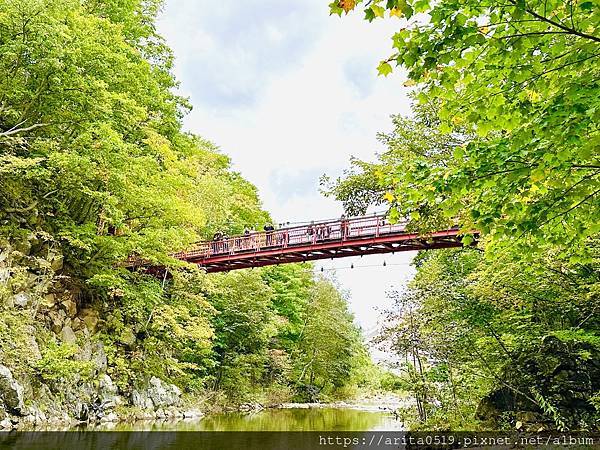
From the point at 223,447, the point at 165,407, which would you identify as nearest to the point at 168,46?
the point at 165,407

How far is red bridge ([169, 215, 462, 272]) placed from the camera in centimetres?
1150

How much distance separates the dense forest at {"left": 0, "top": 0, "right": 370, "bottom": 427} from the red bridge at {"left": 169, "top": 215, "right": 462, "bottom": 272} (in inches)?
40.9

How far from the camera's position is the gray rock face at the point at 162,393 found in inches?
539

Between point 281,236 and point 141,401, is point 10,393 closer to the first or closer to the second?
point 141,401

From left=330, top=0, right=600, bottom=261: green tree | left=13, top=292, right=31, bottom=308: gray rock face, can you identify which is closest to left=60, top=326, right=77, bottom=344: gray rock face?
left=13, top=292, right=31, bottom=308: gray rock face

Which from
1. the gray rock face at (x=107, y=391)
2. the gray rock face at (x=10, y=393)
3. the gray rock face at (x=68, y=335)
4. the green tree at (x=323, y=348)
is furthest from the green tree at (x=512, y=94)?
the green tree at (x=323, y=348)

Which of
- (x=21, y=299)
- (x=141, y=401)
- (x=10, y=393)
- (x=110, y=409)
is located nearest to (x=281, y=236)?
(x=141, y=401)

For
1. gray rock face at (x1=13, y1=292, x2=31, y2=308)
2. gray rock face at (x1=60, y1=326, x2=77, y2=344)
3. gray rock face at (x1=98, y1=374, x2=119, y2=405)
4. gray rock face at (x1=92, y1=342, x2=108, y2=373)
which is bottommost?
gray rock face at (x1=98, y1=374, x2=119, y2=405)

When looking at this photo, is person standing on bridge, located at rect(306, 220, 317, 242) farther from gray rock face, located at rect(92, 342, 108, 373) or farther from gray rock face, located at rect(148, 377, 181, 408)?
gray rock face, located at rect(148, 377, 181, 408)

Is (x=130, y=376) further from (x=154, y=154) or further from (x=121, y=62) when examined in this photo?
(x=121, y=62)

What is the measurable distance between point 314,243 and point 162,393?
620 cm

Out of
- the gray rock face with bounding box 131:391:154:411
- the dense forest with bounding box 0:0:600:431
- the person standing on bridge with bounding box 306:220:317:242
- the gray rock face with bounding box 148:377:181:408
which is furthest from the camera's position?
the gray rock face with bounding box 148:377:181:408

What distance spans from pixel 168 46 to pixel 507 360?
17.1m

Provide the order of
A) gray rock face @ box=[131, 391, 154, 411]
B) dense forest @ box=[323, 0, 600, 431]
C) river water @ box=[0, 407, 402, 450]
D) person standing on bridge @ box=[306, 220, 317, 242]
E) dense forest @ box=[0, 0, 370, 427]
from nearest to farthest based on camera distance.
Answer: dense forest @ box=[323, 0, 600, 431]
river water @ box=[0, 407, 402, 450]
dense forest @ box=[0, 0, 370, 427]
gray rock face @ box=[131, 391, 154, 411]
person standing on bridge @ box=[306, 220, 317, 242]
